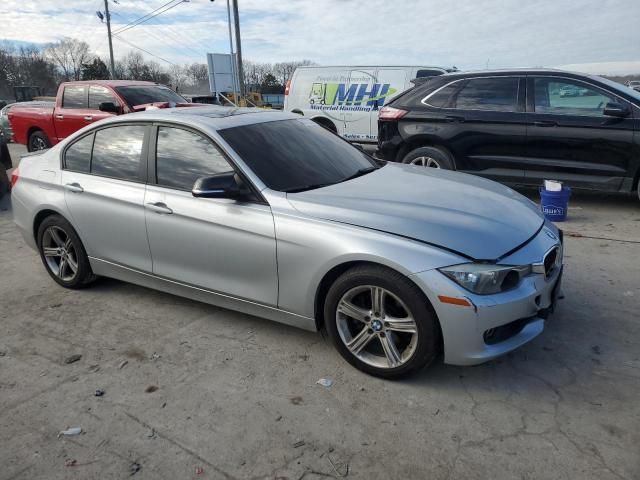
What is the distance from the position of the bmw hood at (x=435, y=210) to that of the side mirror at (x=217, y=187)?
368 mm

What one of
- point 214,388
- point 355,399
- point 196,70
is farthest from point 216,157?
point 196,70

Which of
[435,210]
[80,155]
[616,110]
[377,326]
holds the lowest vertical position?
[377,326]

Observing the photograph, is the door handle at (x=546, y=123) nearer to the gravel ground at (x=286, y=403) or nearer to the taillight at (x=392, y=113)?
the taillight at (x=392, y=113)

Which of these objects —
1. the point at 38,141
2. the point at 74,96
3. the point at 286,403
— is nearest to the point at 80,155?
the point at 286,403

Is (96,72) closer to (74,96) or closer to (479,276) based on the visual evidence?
(74,96)

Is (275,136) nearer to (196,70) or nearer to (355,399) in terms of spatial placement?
(355,399)

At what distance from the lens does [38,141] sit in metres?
12.0

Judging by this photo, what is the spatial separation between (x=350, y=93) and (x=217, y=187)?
892 centimetres

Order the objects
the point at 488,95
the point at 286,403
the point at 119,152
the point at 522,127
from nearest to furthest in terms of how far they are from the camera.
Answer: the point at 286,403, the point at 119,152, the point at 522,127, the point at 488,95

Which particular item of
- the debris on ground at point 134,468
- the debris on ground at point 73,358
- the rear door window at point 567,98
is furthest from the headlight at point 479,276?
the rear door window at point 567,98

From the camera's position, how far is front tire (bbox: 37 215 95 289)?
4.36 metres

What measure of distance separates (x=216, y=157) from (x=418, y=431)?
2188 mm

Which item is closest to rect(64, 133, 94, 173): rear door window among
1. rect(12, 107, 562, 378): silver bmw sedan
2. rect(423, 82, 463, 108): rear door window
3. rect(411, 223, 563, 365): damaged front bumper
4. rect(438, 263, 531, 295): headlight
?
rect(12, 107, 562, 378): silver bmw sedan

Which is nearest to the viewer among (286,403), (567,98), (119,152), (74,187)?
(286,403)
